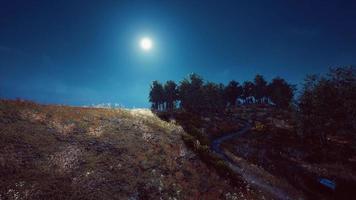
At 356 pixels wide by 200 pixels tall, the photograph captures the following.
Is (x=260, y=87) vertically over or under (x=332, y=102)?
over

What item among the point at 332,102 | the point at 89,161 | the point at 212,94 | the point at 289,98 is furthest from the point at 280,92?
the point at 89,161

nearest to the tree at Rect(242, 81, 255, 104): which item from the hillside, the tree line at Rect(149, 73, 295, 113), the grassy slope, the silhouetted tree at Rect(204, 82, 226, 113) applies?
the tree line at Rect(149, 73, 295, 113)

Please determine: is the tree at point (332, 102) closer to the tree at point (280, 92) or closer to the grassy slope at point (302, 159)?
the grassy slope at point (302, 159)

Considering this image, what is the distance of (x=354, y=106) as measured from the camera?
1355 inches

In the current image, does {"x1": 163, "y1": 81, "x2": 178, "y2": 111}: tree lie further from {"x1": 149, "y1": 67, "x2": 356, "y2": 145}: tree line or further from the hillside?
the hillside

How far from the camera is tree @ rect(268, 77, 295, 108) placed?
11869cm

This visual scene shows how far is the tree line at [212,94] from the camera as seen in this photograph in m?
96.5

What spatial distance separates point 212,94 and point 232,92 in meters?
34.4

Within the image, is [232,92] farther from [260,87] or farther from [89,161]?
[89,161]

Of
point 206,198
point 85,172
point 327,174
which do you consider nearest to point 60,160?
point 85,172

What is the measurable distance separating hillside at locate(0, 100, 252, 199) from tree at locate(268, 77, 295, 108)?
351 feet

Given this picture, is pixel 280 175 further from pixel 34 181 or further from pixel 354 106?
pixel 34 181

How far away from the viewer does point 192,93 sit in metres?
95.9

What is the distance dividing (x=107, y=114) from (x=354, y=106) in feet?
114
